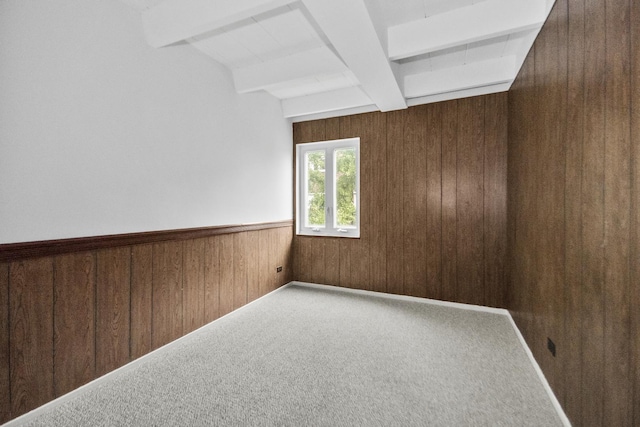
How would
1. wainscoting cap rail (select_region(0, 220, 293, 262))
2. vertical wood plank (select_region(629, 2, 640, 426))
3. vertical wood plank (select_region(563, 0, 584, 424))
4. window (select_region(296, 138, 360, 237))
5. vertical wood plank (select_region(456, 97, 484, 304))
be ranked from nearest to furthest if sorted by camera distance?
1. vertical wood plank (select_region(629, 2, 640, 426))
2. vertical wood plank (select_region(563, 0, 584, 424))
3. wainscoting cap rail (select_region(0, 220, 293, 262))
4. vertical wood plank (select_region(456, 97, 484, 304))
5. window (select_region(296, 138, 360, 237))

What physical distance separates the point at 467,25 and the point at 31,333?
362 centimetres

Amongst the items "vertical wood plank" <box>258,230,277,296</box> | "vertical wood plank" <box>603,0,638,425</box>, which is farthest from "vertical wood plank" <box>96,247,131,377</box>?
"vertical wood plank" <box>603,0,638,425</box>

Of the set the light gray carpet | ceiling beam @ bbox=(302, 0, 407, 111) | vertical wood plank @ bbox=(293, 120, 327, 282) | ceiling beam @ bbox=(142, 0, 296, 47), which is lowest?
the light gray carpet

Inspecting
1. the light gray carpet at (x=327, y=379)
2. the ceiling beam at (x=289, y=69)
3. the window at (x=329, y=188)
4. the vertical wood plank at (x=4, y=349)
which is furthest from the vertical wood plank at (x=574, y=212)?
the vertical wood plank at (x=4, y=349)

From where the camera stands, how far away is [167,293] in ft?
8.06

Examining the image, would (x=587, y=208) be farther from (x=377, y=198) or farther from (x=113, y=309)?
(x=113, y=309)

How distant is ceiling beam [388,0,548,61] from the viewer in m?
2.03

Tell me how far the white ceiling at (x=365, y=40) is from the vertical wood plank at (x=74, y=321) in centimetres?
182

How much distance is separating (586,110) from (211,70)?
3032mm

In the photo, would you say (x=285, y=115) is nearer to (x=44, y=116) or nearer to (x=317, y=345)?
(x=44, y=116)

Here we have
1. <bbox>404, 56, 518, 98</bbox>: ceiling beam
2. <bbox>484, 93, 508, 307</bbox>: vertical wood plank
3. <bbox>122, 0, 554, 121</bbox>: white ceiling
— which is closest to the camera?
<bbox>122, 0, 554, 121</bbox>: white ceiling

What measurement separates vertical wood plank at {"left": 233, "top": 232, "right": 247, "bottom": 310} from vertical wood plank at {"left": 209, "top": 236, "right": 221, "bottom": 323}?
0.86ft

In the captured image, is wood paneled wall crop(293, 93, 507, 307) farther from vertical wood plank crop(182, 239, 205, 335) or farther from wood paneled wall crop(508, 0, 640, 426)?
vertical wood plank crop(182, 239, 205, 335)

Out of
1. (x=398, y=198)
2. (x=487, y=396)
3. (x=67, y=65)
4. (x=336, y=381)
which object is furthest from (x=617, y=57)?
(x=67, y=65)
